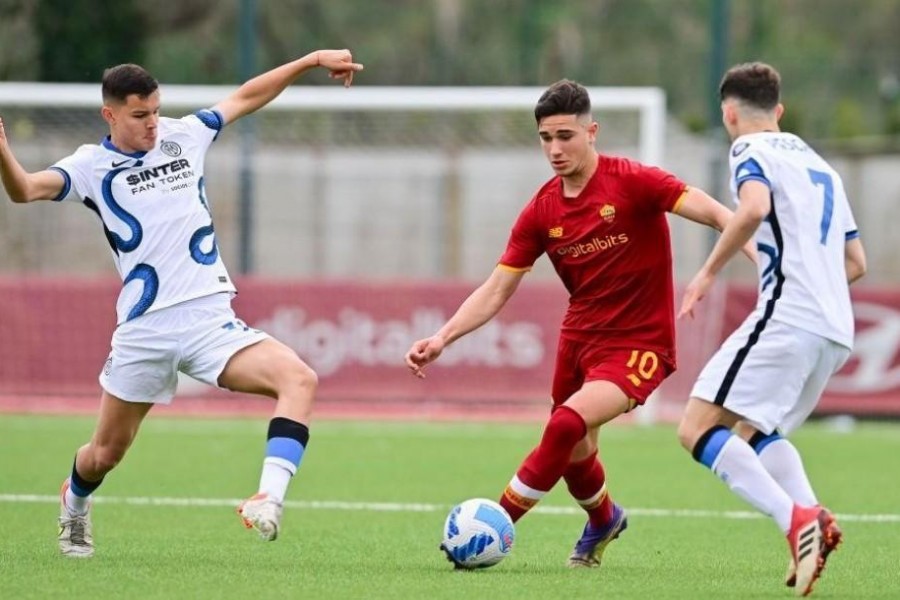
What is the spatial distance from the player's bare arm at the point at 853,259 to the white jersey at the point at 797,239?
29 cm

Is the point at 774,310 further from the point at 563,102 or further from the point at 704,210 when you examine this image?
the point at 563,102

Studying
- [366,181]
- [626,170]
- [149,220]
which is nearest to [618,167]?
[626,170]

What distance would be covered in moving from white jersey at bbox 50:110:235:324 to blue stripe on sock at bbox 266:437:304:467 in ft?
2.76

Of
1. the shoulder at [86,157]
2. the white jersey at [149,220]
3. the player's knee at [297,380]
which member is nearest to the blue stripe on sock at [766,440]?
the player's knee at [297,380]

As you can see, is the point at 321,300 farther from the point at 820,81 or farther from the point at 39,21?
the point at 820,81

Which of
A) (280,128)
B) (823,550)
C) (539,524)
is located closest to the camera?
(823,550)

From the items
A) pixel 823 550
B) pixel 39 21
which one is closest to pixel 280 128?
pixel 39 21

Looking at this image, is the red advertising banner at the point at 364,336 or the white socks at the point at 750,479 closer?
the white socks at the point at 750,479

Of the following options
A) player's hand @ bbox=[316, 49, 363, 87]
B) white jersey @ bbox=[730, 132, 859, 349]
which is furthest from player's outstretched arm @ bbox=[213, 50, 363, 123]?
white jersey @ bbox=[730, 132, 859, 349]

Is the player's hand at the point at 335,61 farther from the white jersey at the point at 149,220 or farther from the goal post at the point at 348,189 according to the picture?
the goal post at the point at 348,189

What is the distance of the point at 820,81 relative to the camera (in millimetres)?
27141

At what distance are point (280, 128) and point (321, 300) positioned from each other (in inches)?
126

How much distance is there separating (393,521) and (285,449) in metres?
2.59

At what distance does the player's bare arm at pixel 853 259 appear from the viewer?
24.4 ft
